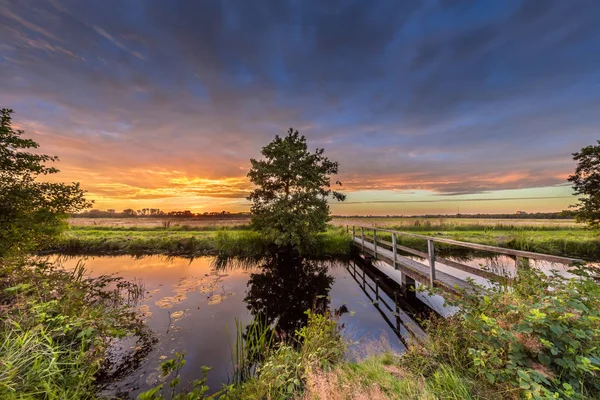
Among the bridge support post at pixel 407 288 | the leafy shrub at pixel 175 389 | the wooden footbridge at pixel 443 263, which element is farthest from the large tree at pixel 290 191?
the leafy shrub at pixel 175 389

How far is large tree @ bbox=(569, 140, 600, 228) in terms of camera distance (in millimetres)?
13117

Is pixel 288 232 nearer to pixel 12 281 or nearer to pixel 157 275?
pixel 157 275

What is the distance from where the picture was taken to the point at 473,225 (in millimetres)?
25078

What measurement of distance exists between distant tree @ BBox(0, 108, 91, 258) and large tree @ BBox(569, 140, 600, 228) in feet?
84.8

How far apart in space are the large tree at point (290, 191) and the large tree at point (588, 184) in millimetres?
14717

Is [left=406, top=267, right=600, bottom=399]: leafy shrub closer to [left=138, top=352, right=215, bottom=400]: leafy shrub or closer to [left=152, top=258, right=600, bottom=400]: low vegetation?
[left=152, top=258, right=600, bottom=400]: low vegetation

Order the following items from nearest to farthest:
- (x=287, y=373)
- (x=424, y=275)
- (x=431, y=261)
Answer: (x=287, y=373)
(x=431, y=261)
(x=424, y=275)

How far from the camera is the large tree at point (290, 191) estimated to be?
13938 millimetres

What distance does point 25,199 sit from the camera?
6469 millimetres

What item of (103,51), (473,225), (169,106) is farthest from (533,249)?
(103,51)

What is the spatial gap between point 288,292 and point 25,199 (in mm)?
9030

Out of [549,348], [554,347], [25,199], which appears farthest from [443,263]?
[25,199]

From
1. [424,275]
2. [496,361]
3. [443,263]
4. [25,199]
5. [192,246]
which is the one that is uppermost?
[25,199]

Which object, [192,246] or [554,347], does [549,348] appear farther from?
[192,246]
